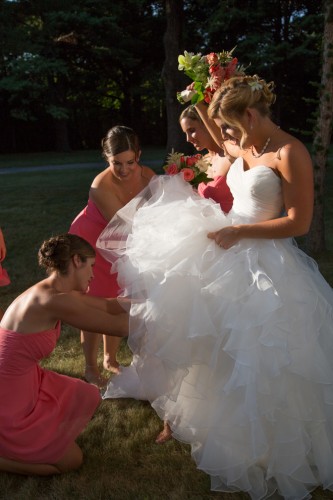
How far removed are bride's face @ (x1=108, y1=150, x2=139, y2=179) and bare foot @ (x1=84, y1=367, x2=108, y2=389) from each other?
5.13 feet

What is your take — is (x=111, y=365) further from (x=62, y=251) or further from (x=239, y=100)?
(x=239, y=100)

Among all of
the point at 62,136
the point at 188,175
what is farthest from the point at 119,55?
the point at 188,175

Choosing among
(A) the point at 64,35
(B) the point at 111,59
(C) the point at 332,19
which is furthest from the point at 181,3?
(B) the point at 111,59

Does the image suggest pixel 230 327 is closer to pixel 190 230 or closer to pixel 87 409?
pixel 190 230

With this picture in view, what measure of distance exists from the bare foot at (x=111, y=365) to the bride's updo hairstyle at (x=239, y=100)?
2.30m

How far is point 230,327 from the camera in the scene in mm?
2773

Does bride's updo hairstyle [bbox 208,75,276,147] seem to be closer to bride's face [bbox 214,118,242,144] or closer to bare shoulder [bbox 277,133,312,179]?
bride's face [bbox 214,118,242,144]

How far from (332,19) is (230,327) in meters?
5.90

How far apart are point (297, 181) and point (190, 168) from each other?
1002 millimetres

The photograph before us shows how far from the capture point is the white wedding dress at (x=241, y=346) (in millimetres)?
2771

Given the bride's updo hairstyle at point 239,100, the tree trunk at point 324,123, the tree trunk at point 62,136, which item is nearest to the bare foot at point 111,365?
the bride's updo hairstyle at point 239,100

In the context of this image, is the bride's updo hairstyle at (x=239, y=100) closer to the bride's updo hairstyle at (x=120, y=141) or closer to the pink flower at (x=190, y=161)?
the pink flower at (x=190, y=161)

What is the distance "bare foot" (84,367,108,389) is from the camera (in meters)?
4.31

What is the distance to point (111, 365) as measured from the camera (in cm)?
455
